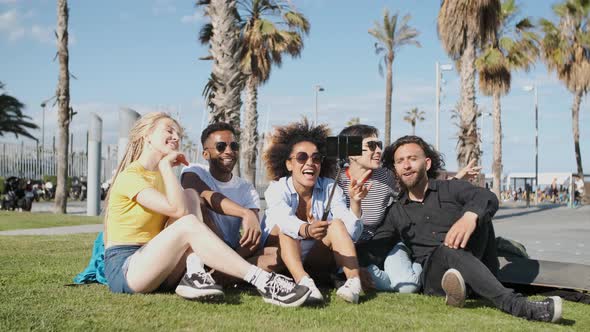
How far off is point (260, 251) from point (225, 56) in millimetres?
6006

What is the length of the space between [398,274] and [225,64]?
6.28 metres

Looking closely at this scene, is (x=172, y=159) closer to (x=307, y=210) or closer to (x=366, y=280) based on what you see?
(x=307, y=210)

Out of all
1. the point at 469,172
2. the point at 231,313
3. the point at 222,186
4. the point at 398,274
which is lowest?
the point at 231,313

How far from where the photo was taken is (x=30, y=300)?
4523mm

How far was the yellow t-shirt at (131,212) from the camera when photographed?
457 cm

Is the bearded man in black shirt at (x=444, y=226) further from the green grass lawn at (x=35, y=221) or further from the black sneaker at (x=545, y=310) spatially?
the green grass lawn at (x=35, y=221)

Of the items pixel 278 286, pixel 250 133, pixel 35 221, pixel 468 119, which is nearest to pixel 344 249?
pixel 278 286

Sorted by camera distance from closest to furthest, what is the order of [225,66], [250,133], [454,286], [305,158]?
[454,286]
[305,158]
[225,66]
[250,133]

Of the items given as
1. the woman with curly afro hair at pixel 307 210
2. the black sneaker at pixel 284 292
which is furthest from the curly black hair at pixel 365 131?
the black sneaker at pixel 284 292

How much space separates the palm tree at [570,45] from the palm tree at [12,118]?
101ft

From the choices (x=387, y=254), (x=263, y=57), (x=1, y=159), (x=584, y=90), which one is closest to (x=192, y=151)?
(x=263, y=57)

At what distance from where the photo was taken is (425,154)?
18.0 feet

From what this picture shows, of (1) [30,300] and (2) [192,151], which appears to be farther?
(2) [192,151]

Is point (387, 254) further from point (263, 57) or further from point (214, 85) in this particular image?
point (263, 57)
